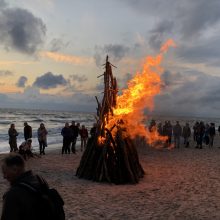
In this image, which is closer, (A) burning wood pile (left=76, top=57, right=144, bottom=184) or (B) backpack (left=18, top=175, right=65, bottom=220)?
(B) backpack (left=18, top=175, right=65, bottom=220)

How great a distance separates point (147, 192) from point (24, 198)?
8.49 m

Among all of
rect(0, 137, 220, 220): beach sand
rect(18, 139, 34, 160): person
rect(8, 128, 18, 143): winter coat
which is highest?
rect(8, 128, 18, 143): winter coat

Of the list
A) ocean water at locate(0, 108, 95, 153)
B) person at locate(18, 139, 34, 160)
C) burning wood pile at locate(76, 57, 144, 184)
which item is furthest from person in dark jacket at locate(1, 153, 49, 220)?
person at locate(18, 139, 34, 160)

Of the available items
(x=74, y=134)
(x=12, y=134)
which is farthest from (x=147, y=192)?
(x=12, y=134)

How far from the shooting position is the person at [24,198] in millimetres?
2916

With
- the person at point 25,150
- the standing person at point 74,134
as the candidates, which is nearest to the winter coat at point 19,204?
the person at point 25,150

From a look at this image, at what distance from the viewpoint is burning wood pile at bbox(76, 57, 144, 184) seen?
12.5 meters

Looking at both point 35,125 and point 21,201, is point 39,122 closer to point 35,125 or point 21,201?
point 35,125

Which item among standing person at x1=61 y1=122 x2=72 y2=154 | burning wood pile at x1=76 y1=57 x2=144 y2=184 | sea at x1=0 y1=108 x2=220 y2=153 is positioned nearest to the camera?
burning wood pile at x1=76 y1=57 x2=144 y2=184

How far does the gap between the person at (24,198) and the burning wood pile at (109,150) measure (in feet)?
30.7

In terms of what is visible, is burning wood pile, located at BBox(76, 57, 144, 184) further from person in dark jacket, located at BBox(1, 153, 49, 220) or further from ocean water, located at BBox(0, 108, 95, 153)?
person in dark jacket, located at BBox(1, 153, 49, 220)

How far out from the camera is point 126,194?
1077cm

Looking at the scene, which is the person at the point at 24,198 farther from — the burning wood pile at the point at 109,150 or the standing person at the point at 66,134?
the standing person at the point at 66,134

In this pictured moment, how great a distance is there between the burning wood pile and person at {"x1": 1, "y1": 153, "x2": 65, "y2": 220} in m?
9.34
